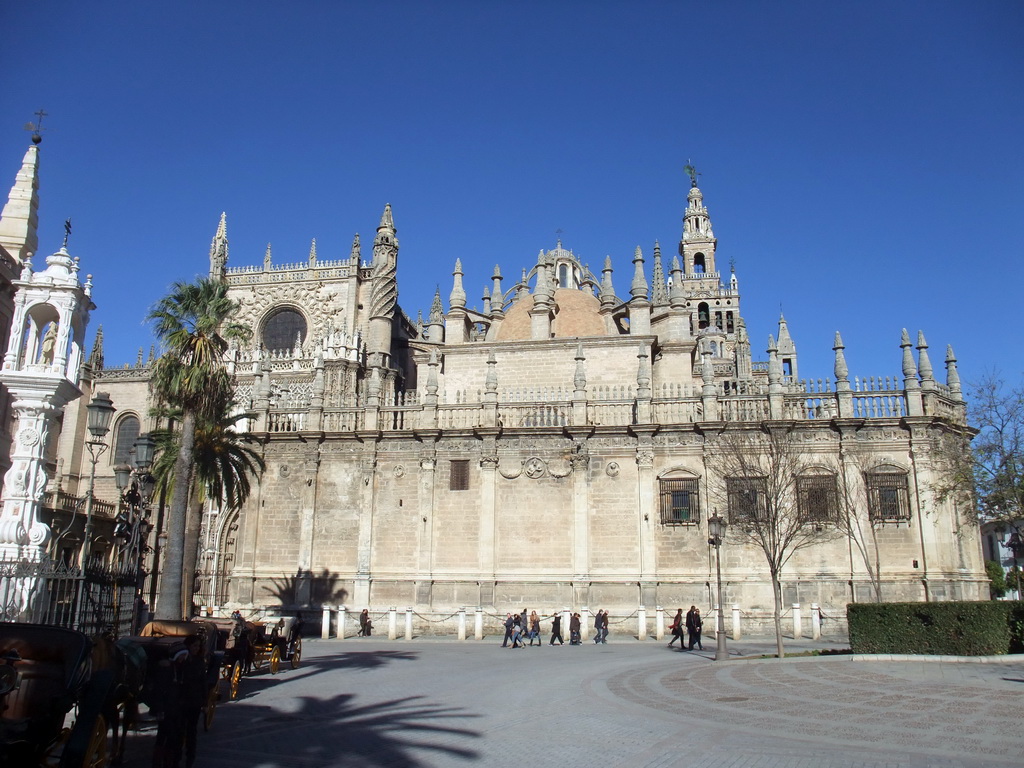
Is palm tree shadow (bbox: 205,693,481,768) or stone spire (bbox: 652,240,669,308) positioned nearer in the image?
palm tree shadow (bbox: 205,693,481,768)

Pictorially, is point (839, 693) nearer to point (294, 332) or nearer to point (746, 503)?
point (746, 503)

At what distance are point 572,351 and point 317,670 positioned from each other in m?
19.7

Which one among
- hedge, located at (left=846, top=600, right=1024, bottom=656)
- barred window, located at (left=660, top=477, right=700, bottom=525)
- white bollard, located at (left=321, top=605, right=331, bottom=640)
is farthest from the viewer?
barred window, located at (left=660, top=477, right=700, bottom=525)

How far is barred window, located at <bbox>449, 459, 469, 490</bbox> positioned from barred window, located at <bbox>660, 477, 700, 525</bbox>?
24.1ft

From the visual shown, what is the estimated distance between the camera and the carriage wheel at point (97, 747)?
23.0 feet

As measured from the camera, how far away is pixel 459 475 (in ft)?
96.7

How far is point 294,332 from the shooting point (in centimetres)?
4844

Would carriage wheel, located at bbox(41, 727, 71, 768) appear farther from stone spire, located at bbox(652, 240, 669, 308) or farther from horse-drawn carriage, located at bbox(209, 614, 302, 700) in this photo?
stone spire, located at bbox(652, 240, 669, 308)

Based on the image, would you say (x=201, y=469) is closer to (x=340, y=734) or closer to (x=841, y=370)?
(x=340, y=734)

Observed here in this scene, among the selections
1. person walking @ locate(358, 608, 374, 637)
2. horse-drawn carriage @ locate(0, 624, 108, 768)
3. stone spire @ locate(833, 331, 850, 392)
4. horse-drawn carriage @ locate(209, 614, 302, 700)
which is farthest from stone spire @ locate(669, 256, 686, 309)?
horse-drawn carriage @ locate(0, 624, 108, 768)

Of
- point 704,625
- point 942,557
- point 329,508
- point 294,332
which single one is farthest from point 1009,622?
point 294,332

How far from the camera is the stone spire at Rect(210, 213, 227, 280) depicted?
50662mm

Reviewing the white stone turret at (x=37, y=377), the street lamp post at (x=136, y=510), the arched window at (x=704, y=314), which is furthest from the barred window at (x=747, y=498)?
the arched window at (x=704, y=314)

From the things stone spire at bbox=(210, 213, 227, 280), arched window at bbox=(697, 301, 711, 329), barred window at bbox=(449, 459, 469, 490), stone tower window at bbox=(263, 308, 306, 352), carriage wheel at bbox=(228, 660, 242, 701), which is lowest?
carriage wheel at bbox=(228, 660, 242, 701)
